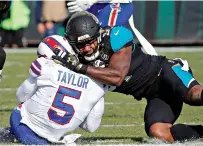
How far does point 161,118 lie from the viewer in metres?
5.43

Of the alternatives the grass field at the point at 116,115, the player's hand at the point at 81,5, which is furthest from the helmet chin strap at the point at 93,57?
the player's hand at the point at 81,5


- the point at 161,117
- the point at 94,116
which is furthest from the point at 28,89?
the point at 161,117

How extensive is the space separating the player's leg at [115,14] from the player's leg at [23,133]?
2.27 m

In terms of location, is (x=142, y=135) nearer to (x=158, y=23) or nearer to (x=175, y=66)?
(x=175, y=66)

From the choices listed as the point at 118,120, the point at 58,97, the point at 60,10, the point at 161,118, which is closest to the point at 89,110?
the point at 58,97

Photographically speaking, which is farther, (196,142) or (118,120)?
(118,120)

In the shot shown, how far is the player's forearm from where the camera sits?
16.5 feet

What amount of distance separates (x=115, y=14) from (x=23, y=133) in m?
2.49

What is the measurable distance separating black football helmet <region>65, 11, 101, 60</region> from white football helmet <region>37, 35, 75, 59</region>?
0.16ft

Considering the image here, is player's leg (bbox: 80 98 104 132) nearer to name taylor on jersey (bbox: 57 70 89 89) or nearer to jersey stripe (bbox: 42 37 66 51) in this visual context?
name taylor on jersey (bbox: 57 70 89 89)

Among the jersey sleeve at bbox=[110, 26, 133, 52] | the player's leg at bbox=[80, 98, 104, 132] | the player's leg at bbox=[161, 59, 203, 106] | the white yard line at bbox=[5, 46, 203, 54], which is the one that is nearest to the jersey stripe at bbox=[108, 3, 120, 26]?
the player's leg at bbox=[161, 59, 203, 106]

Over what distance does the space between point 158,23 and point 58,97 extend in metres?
9.08

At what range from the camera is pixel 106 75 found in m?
5.07

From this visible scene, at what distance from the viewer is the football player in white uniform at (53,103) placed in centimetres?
497
